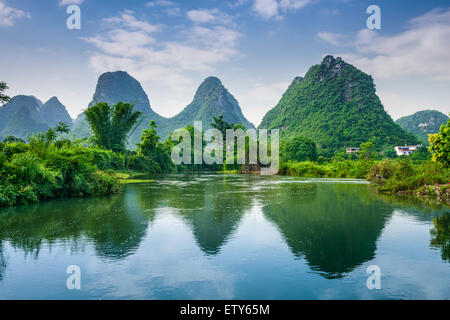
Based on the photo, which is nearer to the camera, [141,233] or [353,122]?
[141,233]

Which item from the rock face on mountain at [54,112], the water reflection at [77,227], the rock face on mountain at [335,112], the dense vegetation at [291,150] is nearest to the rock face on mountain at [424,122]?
the rock face on mountain at [335,112]

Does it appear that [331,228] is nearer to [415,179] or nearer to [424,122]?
[415,179]

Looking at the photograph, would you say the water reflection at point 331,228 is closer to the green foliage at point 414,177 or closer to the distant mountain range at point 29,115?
the green foliage at point 414,177

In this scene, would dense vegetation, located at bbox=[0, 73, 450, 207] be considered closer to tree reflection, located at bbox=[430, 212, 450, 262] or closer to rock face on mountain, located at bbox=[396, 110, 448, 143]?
tree reflection, located at bbox=[430, 212, 450, 262]

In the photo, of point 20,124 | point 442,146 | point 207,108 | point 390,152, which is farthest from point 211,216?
point 20,124

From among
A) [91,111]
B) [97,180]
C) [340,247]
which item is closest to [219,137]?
[91,111]

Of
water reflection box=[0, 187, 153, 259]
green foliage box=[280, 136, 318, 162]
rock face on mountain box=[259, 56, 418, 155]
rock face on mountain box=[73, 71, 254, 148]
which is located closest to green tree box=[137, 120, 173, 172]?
green foliage box=[280, 136, 318, 162]
